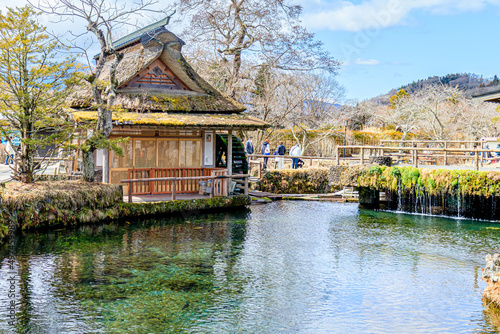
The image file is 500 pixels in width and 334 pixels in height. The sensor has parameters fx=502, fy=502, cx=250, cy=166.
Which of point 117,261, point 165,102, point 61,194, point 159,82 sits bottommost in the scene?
point 117,261

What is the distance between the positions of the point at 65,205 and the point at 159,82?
7.38m

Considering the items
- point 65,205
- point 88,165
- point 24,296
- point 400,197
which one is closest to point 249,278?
point 24,296

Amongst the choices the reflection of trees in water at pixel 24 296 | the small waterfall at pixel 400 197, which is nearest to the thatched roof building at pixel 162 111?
the small waterfall at pixel 400 197

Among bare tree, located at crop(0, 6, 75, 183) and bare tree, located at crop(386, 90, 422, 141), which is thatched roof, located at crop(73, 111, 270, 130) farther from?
bare tree, located at crop(386, 90, 422, 141)

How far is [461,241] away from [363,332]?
7478 millimetres

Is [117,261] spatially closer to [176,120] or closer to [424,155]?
[176,120]

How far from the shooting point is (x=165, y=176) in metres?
18.5

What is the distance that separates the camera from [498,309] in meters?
8.09

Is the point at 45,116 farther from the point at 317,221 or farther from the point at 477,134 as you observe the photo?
the point at 477,134

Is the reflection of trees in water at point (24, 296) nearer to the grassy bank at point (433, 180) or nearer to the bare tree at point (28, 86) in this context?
the bare tree at point (28, 86)

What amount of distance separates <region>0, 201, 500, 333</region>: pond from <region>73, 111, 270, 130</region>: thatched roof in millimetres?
3492

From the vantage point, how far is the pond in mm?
7484

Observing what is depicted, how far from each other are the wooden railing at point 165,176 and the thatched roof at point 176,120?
1807 millimetres

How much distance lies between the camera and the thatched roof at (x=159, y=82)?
18688 millimetres
